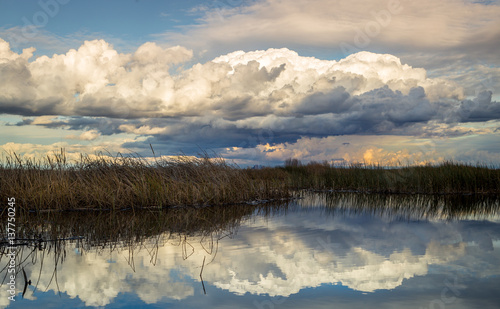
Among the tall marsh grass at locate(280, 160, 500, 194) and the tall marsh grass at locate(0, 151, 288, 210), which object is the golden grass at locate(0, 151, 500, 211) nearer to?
the tall marsh grass at locate(0, 151, 288, 210)

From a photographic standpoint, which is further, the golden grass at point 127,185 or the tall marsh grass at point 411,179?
the tall marsh grass at point 411,179

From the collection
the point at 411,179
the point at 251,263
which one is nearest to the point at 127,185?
the point at 251,263

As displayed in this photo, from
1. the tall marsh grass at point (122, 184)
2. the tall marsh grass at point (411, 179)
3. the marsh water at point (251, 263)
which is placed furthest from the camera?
the tall marsh grass at point (411, 179)

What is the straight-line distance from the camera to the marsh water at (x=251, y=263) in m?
4.75

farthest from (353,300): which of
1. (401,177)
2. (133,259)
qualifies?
(401,177)

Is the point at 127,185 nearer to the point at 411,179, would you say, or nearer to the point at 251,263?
the point at 251,263

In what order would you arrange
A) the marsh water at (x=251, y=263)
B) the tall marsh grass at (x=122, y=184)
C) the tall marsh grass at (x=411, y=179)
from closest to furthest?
the marsh water at (x=251, y=263), the tall marsh grass at (x=122, y=184), the tall marsh grass at (x=411, y=179)

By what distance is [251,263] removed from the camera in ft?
20.8

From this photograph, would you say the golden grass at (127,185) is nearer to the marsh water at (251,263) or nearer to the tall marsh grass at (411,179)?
the marsh water at (251,263)

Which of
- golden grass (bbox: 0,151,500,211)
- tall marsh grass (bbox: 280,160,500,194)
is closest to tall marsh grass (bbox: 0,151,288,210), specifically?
golden grass (bbox: 0,151,500,211)

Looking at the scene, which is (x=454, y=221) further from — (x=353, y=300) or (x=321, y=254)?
(x=353, y=300)

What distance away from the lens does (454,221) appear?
11.7 meters

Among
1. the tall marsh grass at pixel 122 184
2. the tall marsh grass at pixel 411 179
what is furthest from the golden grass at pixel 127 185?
the tall marsh grass at pixel 411 179

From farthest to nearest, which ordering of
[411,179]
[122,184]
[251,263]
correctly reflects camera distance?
[411,179]
[122,184]
[251,263]
